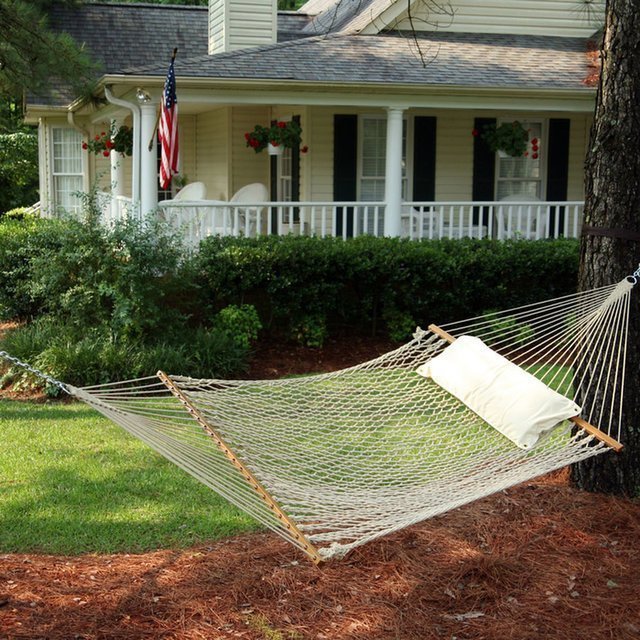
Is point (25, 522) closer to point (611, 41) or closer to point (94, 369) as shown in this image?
point (94, 369)

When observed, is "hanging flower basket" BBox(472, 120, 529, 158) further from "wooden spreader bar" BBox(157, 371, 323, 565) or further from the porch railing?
"wooden spreader bar" BBox(157, 371, 323, 565)

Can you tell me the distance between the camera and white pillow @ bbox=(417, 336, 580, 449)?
4684 mm

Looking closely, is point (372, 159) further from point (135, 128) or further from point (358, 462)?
point (358, 462)

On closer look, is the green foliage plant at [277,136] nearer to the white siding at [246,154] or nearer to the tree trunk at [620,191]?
the white siding at [246,154]

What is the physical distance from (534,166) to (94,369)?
8.19 meters

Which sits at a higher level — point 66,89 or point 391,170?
point 66,89

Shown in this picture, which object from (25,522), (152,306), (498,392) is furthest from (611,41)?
(152,306)

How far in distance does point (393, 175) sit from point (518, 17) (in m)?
4.37

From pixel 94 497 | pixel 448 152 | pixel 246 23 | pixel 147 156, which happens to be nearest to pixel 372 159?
pixel 448 152

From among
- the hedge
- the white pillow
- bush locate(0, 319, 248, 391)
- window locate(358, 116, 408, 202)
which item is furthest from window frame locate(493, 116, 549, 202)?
the white pillow

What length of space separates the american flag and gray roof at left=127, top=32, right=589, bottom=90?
75cm

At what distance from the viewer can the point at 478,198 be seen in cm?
1447

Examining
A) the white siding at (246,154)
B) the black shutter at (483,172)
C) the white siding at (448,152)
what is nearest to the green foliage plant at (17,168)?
the white siding at (246,154)

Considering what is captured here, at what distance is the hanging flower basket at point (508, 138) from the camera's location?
13320 mm
